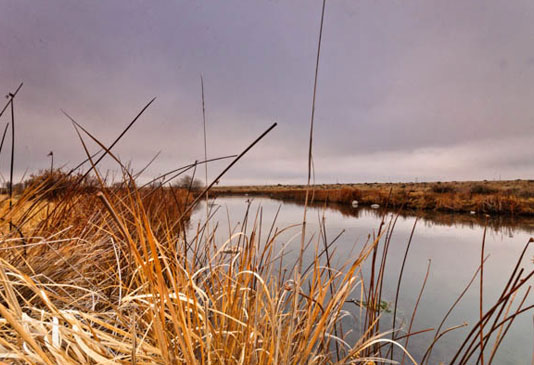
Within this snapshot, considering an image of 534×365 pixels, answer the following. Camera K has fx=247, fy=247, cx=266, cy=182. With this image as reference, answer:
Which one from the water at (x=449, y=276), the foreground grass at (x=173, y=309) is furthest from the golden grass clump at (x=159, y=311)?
the water at (x=449, y=276)

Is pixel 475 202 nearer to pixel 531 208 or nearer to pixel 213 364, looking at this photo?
pixel 531 208

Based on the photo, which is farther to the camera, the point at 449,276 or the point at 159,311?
the point at 449,276

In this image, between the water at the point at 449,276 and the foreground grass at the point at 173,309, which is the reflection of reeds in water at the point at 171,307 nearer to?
the foreground grass at the point at 173,309

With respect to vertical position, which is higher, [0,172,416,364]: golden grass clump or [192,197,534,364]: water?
[0,172,416,364]: golden grass clump

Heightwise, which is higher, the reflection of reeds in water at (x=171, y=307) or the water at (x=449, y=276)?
the reflection of reeds in water at (x=171, y=307)

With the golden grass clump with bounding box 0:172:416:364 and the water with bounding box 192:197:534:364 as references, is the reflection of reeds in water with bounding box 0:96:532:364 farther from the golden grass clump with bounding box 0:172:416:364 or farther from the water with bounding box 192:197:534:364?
the water with bounding box 192:197:534:364

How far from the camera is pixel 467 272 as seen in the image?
156 inches

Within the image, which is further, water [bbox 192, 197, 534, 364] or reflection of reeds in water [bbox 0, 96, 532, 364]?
water [bbox 192, 197, 534, 364]

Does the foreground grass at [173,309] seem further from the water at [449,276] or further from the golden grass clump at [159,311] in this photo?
the water at [449,276]

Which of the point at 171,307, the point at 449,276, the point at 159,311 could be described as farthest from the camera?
the point at 449,276

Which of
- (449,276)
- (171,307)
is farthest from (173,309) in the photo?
(449,276)

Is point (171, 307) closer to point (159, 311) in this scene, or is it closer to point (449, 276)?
point (159, 311)

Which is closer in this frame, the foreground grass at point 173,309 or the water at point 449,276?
the foreground grass at point 173,309

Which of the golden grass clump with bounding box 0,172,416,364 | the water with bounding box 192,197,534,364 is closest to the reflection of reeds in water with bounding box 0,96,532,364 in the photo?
the golden grass clump with bounding box 0,172,416,364
